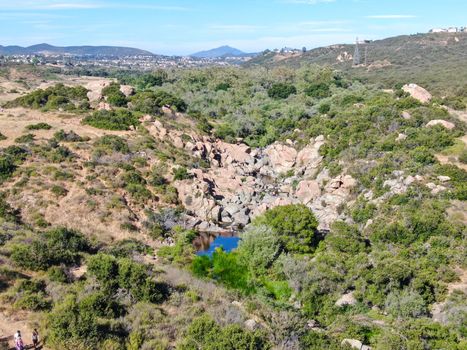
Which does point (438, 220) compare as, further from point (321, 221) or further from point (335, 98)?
point (335, 98)

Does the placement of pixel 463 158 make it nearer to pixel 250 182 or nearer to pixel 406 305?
pixel 250 182

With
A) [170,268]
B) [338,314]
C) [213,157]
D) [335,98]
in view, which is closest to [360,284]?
[338,314]

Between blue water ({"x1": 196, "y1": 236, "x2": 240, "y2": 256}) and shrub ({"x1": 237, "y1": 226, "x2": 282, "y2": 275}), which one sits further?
blue water ({"x1": 196, "y1": 236, "x2": 240, "y2": 256})

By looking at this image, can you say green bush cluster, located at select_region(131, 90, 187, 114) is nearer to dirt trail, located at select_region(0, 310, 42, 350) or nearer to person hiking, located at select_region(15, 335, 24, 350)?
dirt trail, located at select_region(0, 310, 42, 350)

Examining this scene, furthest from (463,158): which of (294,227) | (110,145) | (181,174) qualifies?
(110,145)

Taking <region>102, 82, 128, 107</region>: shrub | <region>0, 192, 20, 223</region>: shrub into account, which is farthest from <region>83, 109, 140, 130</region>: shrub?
<region>0, 192, 20, 223</region>: shrub

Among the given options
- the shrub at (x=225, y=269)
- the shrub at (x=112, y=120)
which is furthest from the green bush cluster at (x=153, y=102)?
the shrub at (x=225, y=269)
